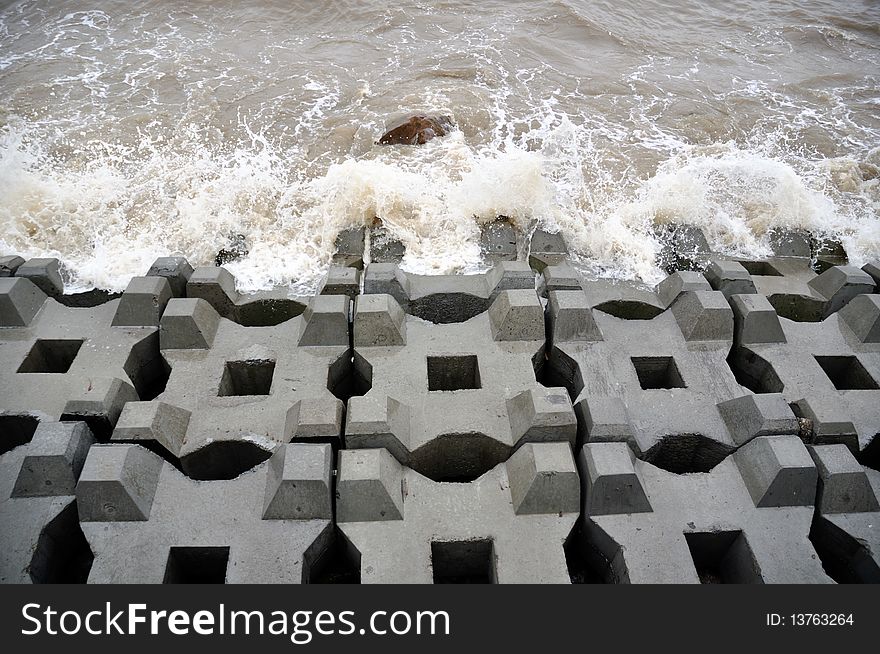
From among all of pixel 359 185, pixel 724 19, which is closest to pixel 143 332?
pixel 359 185

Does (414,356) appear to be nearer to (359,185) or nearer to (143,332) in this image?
(143,332)

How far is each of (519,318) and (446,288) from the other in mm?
838

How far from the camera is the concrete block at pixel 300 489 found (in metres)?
3.84

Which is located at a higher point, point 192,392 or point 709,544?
point 192,392

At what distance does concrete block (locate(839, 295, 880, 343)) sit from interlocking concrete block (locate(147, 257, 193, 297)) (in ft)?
18.0

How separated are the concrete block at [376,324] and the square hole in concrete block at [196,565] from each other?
1.77m

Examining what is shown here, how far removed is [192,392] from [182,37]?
9.44 meters

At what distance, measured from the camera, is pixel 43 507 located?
3.90 metres

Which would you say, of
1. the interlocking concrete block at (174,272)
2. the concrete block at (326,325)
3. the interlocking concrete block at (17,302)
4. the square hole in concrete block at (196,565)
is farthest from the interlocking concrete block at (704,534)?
the interlocking concrete block at (17,302)

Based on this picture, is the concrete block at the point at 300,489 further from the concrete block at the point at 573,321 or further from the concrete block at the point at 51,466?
the concrete block at the point at 573,321

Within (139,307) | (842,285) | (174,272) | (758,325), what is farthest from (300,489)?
(842,285)

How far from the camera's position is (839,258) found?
7059 millimetres

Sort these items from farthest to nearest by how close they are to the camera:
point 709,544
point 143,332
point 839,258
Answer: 1. point 839,258
2. point 143,332
3. point 709,544

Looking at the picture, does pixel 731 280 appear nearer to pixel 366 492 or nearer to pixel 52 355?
pixel 366 492
